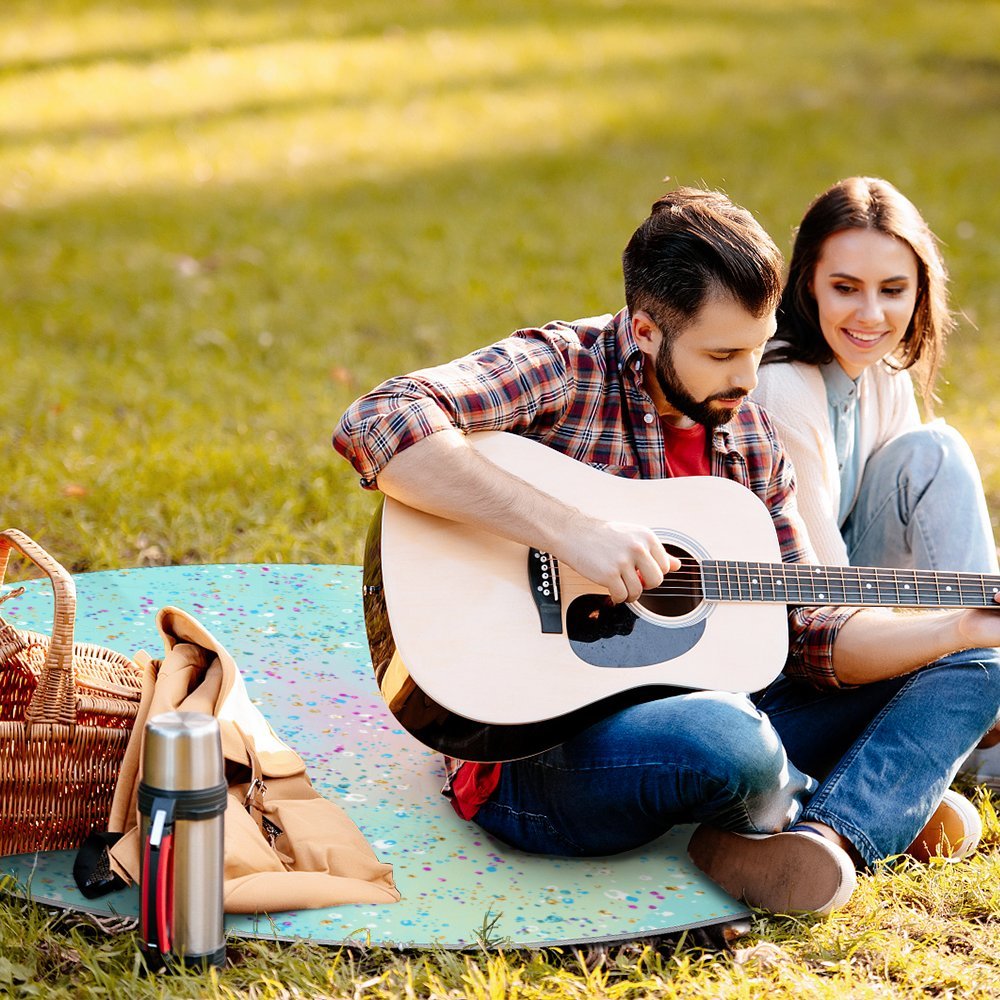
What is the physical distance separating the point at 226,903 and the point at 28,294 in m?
4.88

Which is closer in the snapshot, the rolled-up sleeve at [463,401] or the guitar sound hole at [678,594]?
the rolled-up sleeve at [463,401]

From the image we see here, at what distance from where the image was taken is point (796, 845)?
2.65m

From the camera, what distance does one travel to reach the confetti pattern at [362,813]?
255 centimetres

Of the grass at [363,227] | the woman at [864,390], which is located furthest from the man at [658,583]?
the woman at [864,390]

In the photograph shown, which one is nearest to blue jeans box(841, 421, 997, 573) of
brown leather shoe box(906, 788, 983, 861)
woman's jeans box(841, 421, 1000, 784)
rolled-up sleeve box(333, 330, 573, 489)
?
woman's jeans box(841, 421, 1000, 784)

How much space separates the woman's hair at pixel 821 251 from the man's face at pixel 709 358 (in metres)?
0.66

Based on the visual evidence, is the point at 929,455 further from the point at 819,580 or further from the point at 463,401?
the point at 463,401

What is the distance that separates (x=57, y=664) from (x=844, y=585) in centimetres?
154

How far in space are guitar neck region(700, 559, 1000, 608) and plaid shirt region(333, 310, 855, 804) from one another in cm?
14

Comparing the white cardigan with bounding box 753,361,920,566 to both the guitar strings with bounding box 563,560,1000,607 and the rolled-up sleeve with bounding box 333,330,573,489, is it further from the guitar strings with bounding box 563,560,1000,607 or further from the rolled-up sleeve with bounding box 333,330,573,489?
the rolled-up sleeve with bounding box 333,330,573,489

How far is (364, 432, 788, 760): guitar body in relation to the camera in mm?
2572

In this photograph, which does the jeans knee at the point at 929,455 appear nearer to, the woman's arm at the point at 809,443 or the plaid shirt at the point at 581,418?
the woman's arm at the point at 809,443

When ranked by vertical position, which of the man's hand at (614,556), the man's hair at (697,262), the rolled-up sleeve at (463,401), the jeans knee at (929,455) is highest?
the man's hair at (697,262)

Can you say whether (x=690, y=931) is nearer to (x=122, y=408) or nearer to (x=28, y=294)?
(x=122, y=408)
